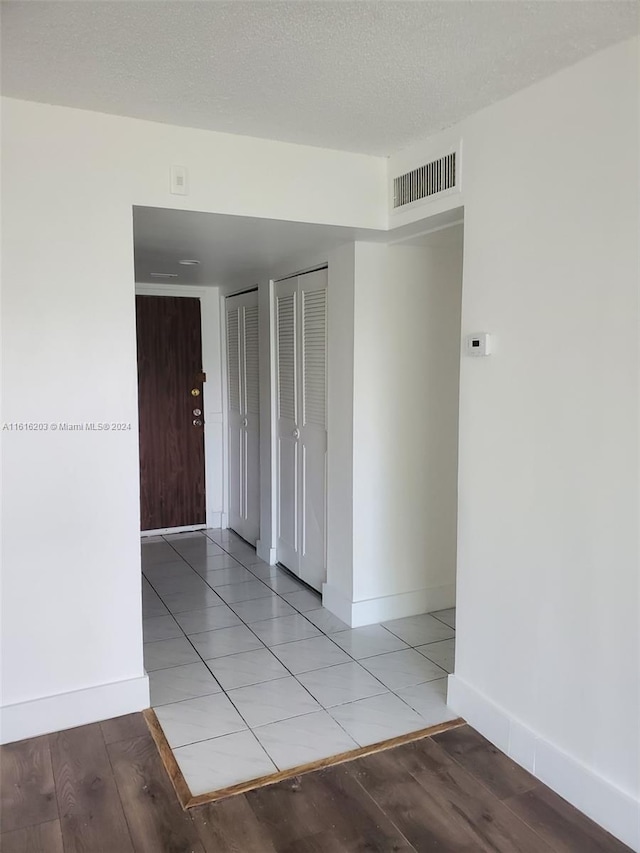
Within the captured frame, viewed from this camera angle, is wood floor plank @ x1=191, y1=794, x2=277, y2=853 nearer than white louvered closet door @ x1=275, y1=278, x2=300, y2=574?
Yes

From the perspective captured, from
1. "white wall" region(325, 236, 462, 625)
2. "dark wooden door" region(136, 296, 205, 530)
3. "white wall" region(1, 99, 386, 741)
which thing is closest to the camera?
"white wall" region(1, 99, 386, 741)

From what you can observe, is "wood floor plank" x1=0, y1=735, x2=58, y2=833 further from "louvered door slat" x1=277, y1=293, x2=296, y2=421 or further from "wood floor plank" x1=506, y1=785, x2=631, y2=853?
"louvered door slat" x1=277, y1=293, x2=296, y2=421

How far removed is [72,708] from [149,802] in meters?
0.58

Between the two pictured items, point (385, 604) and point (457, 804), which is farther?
point (385, 604)

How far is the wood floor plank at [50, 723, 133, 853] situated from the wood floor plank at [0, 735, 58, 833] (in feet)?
0.09

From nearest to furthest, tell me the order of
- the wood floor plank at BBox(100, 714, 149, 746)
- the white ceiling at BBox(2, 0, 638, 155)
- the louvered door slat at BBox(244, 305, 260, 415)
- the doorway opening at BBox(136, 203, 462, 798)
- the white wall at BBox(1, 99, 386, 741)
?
the white ceiling at BBox(2, 0, 638, 155)
the white wall at BBox(1, 99, 386, 741)
the wood floor plank at BBox(100, 714, 149, 746)
the doorway opening at BBox(136, 203, 462, 798)
the louvered door slat at BBox(244, 305, 260, 415)

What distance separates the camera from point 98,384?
8.34ft

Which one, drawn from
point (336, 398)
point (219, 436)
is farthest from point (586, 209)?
point (219, 436)

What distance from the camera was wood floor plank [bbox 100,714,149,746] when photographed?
252 centimetres

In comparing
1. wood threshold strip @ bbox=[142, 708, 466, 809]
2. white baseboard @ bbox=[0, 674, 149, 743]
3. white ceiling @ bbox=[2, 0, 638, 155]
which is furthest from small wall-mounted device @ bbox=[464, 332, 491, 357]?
white baseboard @ bbox=[0, 674, 149, 743]

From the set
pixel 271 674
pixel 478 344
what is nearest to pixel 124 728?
pixel 271 674

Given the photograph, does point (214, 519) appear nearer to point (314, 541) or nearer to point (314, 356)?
point (314, 541)

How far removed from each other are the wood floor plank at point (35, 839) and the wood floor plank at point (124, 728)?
0.44m

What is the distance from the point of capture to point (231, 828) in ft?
6.74
